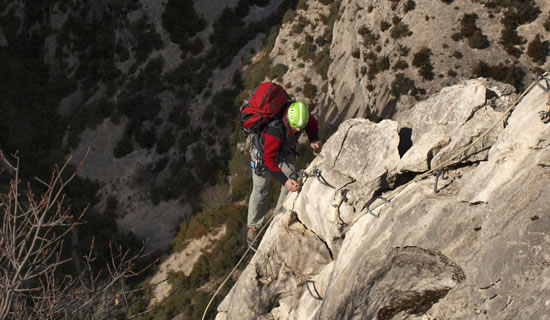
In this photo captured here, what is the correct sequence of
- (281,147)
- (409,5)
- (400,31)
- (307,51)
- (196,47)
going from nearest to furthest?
1. (281,147)
2. (400,31)
3. (409,5)
4. (307,51)
5. (196,47)

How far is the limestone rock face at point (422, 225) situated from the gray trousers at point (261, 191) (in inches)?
36.1

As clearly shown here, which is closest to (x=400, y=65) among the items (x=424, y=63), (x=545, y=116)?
(x=424, y=63)

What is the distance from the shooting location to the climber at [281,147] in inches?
316

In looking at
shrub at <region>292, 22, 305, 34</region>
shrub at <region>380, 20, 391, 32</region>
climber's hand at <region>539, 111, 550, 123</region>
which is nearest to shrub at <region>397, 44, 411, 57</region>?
shrub at <region>380, 20, 391, 32</region>

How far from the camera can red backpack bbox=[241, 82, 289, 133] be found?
8.23 m

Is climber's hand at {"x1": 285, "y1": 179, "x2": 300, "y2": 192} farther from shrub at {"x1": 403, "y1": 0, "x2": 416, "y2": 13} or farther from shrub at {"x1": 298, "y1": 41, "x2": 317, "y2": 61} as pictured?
shrub at {"x1": 298, "y1": 41, "x2": 317, "y2": 61}

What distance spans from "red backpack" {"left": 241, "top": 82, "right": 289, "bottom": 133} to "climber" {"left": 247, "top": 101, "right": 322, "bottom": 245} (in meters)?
0.19

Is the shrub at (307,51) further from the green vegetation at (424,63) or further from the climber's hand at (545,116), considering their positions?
the climber's hand at (545,116)

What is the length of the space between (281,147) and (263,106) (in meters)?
1.27

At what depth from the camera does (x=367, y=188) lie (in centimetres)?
701

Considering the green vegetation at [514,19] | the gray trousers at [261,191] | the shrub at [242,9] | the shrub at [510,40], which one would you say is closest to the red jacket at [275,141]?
the gray trousers at [261,191]

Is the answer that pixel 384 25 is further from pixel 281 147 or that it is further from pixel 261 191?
pixel 261 191

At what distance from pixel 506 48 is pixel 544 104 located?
352 inches

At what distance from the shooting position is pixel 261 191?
10.1 m
